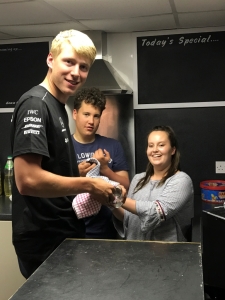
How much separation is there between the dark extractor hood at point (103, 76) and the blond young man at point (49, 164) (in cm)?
95

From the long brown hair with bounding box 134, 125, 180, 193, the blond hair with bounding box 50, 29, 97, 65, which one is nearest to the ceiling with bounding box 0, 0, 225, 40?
the blond hair with bounding box 50, 29, 97, 65

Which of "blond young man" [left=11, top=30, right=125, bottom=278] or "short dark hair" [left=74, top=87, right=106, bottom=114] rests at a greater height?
"short dark hair" [left=74, top=87, right=106, bottom=114]

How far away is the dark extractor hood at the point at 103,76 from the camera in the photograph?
7.51ft

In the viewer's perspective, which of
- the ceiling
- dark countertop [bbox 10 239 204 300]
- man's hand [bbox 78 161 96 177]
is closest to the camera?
dark countertop [bbox 10 239 204 300]

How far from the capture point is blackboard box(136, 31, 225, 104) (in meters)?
2.46

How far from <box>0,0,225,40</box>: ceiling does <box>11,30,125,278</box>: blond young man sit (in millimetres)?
598

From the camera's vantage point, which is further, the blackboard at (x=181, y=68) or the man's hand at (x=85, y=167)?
the blackboard at (x=181, y=68)

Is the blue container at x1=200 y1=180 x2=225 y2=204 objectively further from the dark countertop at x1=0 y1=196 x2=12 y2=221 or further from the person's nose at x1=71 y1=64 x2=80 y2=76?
the person's nose at x1=71 y1=64 x2=80 y2=76

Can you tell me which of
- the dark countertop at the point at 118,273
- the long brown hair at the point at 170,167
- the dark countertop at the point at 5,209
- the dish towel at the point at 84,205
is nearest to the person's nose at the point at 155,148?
the long brown hair at the point at 170,167

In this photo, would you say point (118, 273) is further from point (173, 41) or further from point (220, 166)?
point (173, 41)

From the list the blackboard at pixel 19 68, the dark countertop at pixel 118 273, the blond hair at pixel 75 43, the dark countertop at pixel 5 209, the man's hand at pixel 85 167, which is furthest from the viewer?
the blackboard at pixel 19 68

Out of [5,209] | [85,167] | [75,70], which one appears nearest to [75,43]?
[75,70]

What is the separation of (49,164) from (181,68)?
1570 millimetres

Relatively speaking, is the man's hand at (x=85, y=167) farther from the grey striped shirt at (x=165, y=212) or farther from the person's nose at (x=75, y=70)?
the person's nose at (x=75, y=70)
